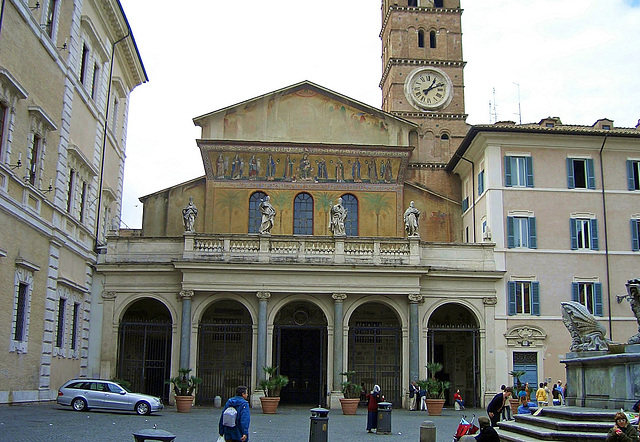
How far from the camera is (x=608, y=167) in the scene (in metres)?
32.0

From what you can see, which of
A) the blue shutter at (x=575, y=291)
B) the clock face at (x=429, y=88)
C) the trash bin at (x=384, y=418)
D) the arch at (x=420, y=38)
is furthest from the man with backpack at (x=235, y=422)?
the arch at (x=420, y=38)

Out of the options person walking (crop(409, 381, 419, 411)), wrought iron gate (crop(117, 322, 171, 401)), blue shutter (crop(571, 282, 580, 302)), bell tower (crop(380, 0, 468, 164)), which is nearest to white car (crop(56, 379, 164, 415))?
wrought iron gate (crop(117, 322, 171, 401))

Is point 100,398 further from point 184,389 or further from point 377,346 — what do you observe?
point 377,346

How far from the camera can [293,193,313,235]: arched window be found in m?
34.3

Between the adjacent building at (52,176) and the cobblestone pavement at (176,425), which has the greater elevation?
the adjacent building at (52,176)

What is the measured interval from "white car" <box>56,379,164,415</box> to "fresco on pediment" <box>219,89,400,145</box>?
14.7 meters

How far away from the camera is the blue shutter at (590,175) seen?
31.8 meters

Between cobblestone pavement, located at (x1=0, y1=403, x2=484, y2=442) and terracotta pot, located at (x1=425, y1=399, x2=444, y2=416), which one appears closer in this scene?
cobblestone pavement, located at (x1=0, y1=403, x2=484, y2=442)

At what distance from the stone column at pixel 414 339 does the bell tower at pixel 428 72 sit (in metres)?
15.5

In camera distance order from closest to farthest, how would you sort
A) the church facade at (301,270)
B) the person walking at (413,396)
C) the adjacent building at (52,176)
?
the adjacent building at (52,176)
the person walking at (413,396)
the church facade at (301,270)

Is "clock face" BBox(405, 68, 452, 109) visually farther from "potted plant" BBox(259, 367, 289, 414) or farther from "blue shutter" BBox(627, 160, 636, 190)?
"potted plant" BBox(259, 367, 289, 414)

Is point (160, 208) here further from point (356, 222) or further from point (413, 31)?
point (413, 31)

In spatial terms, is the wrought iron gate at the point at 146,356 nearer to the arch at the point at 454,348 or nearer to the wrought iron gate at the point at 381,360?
the wrought iron gate at the point at 381,360

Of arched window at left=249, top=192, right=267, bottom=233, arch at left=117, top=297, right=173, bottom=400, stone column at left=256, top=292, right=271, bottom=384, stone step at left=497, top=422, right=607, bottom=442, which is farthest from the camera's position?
arched window at left=249, top=192, right=267, bottom=233
